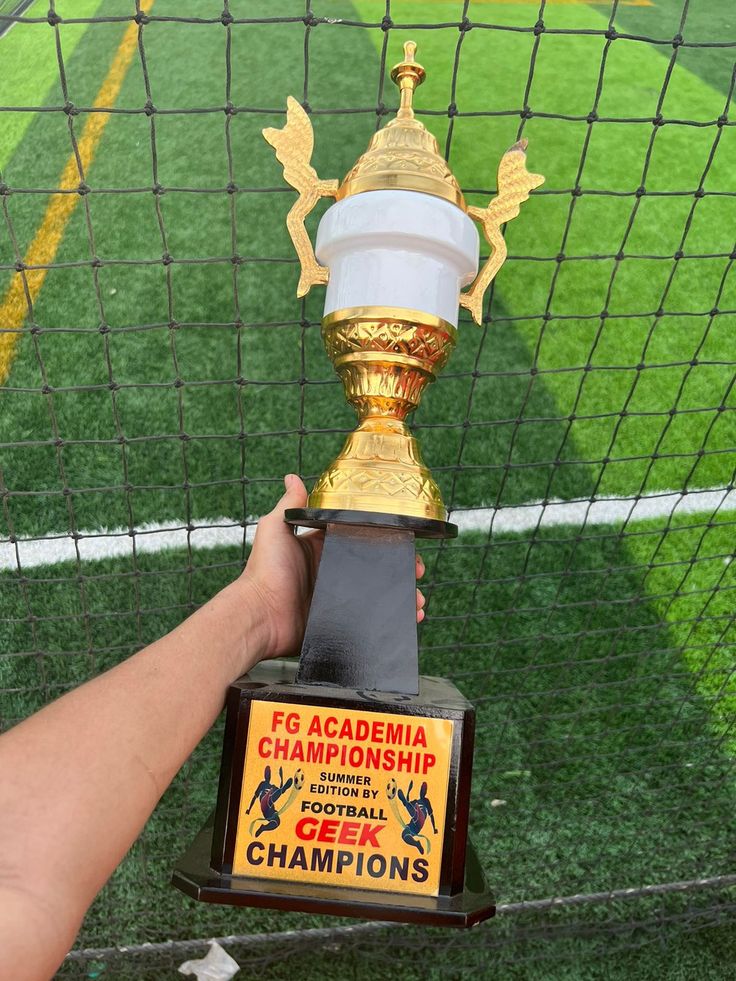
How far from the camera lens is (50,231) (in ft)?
9.36

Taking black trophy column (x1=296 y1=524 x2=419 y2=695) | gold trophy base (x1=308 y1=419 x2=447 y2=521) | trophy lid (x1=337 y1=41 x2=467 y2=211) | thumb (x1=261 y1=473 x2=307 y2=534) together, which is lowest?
black trophy column (x1=296 y1=524 x2=419 y2=695)

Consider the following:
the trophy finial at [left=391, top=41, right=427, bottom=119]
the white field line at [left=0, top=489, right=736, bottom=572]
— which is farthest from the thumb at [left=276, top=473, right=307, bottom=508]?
the white field line at [left=0, top=489, right=736, bottom=572]

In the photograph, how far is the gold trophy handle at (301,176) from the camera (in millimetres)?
832

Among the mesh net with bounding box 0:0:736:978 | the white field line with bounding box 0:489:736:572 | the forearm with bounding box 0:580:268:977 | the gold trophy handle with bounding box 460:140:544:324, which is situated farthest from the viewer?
the white field line with bounding box 0:489:736:572

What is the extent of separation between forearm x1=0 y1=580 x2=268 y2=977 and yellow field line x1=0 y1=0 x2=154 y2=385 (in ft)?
4.33

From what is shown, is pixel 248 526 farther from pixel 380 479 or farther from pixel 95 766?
pixel 95 766

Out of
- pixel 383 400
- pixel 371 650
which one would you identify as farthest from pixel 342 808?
pixel 383 400

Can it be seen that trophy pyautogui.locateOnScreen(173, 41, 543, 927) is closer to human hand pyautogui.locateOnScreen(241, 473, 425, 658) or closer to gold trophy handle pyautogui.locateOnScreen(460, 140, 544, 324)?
gold trophy handle pyautogui.locateOnScreen(460, 140, 544, 324)

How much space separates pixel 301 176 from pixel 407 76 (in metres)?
0.16

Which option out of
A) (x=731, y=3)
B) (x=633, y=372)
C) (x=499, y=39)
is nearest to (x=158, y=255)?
(x=633, y=372)

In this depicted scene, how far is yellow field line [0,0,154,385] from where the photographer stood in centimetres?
240

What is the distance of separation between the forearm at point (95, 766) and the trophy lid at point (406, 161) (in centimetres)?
54

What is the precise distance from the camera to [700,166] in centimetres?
355

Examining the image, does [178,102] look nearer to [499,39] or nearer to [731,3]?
[499,39]
